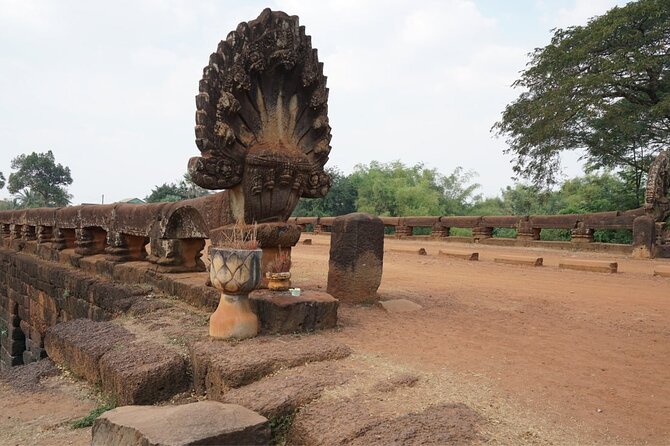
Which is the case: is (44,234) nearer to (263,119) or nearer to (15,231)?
(15,231)

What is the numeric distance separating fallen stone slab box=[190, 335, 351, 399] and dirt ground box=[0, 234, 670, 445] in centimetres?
25

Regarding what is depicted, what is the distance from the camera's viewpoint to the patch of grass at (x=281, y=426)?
7.68ft

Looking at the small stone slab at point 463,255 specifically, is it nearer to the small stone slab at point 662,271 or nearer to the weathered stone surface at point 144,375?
the small stone slab at point 662,271

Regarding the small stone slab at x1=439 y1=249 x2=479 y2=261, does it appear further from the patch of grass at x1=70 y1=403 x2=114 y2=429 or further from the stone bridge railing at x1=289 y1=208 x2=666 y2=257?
the patch of grass at x1=70 y1=403 x2=114 y2=429

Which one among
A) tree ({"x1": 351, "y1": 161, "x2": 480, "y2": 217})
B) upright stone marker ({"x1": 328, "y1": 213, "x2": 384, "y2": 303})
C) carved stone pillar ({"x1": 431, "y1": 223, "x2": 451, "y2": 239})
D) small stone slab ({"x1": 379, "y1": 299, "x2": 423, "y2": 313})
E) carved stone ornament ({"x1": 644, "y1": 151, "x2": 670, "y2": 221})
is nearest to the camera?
small stone slab ({"x1": 379, "y1": 299, "x2": 423, "y2": 313})

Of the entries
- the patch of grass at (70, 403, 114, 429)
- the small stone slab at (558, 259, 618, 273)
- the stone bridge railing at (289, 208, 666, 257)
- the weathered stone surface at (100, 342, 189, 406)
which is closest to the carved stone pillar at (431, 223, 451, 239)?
the stone bridge railing at (289, 208, 666, 257)

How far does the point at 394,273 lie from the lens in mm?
8070

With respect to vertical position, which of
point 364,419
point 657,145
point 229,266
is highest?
point 657,145

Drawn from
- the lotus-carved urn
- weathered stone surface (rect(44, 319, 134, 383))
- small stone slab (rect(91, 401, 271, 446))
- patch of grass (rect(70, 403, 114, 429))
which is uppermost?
the lotus-carved urn

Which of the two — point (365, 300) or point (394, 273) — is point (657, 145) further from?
point (365, 300)

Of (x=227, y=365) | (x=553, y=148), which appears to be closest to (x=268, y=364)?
(x=227, y=365)

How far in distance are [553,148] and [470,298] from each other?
14.7 meters

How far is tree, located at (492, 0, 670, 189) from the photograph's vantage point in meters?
15.5

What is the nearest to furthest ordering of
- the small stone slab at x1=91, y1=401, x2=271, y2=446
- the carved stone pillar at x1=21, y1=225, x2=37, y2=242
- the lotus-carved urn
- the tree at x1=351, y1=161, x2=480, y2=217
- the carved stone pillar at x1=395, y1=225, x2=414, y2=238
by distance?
1. the small stone slab at x1=91, y1=401, x2=271, y2=446
2. the lotus-carved urn
3. the carved stone pillar at x1=21, y1=225, x2=37, y2=242
4. the carved stone pillar at x1=395, y1=225, x2=414, y2=238
5. the tree at x1=351, y1=161, x2=480, y2=217
